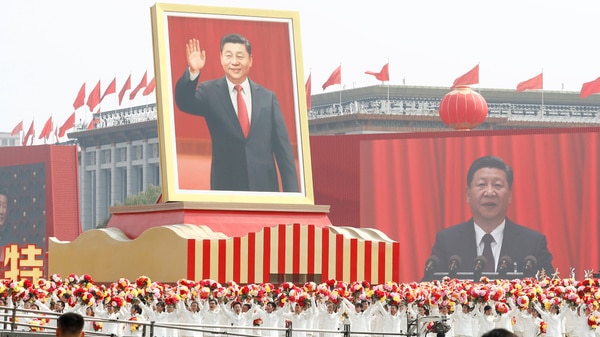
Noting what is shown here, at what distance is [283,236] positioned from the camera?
113 feet

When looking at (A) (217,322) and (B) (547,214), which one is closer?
(A) (217,322)

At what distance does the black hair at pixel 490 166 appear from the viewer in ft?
156

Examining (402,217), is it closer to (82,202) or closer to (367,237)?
(367,237)

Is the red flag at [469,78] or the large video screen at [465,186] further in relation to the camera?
the red flag at [469,78]

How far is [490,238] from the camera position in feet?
156

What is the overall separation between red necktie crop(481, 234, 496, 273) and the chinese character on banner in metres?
16.8

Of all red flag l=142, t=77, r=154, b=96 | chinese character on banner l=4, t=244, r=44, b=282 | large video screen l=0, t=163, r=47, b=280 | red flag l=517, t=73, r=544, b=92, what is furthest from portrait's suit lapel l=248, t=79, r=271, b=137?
red flag l=142, t=77, r=154, b=96

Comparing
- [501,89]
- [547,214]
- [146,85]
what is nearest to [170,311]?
[547,214]

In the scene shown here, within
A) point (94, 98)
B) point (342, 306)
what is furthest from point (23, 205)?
point (342, 306)

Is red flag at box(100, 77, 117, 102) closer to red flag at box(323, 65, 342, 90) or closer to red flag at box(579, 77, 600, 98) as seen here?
red flag at box(323, 65, 342, 90)

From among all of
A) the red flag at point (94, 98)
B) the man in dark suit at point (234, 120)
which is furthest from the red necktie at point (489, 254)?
the red flag at point (94, 98)

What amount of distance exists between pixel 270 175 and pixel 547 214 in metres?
Answer: 13.9

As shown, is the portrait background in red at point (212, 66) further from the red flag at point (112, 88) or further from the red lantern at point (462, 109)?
the red flag at point (112, 88)

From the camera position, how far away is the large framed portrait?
35.8m
